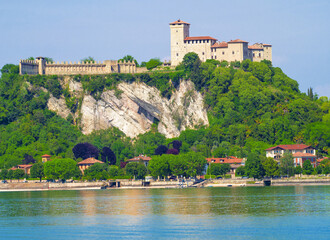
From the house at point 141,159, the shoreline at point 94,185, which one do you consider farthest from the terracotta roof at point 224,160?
the house at point 141,159

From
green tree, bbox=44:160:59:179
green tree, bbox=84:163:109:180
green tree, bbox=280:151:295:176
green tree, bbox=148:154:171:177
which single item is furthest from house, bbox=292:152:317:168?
green tree, bbox=44:160:59:179

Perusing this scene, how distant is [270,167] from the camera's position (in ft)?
320

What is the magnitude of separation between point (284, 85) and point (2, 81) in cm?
4846

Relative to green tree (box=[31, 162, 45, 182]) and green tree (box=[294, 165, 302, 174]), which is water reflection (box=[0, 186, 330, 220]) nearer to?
green tree (box=[294, 165, 302, 174])

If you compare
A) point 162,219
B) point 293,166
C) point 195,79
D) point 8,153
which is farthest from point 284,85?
point 162,219

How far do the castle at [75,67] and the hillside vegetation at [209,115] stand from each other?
158 cm

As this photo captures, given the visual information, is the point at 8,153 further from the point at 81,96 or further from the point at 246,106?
the point at 246,106

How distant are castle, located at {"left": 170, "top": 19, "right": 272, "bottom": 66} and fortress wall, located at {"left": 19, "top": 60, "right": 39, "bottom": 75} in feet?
77.7

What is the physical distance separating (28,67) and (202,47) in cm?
3015

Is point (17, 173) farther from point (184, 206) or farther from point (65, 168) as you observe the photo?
point (184, 206)

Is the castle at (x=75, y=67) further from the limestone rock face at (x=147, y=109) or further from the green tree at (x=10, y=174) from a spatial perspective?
the green tree at (x=10, y=174)

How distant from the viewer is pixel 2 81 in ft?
415

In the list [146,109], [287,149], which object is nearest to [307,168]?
[287,149]

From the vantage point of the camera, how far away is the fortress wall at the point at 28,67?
4943 inches
